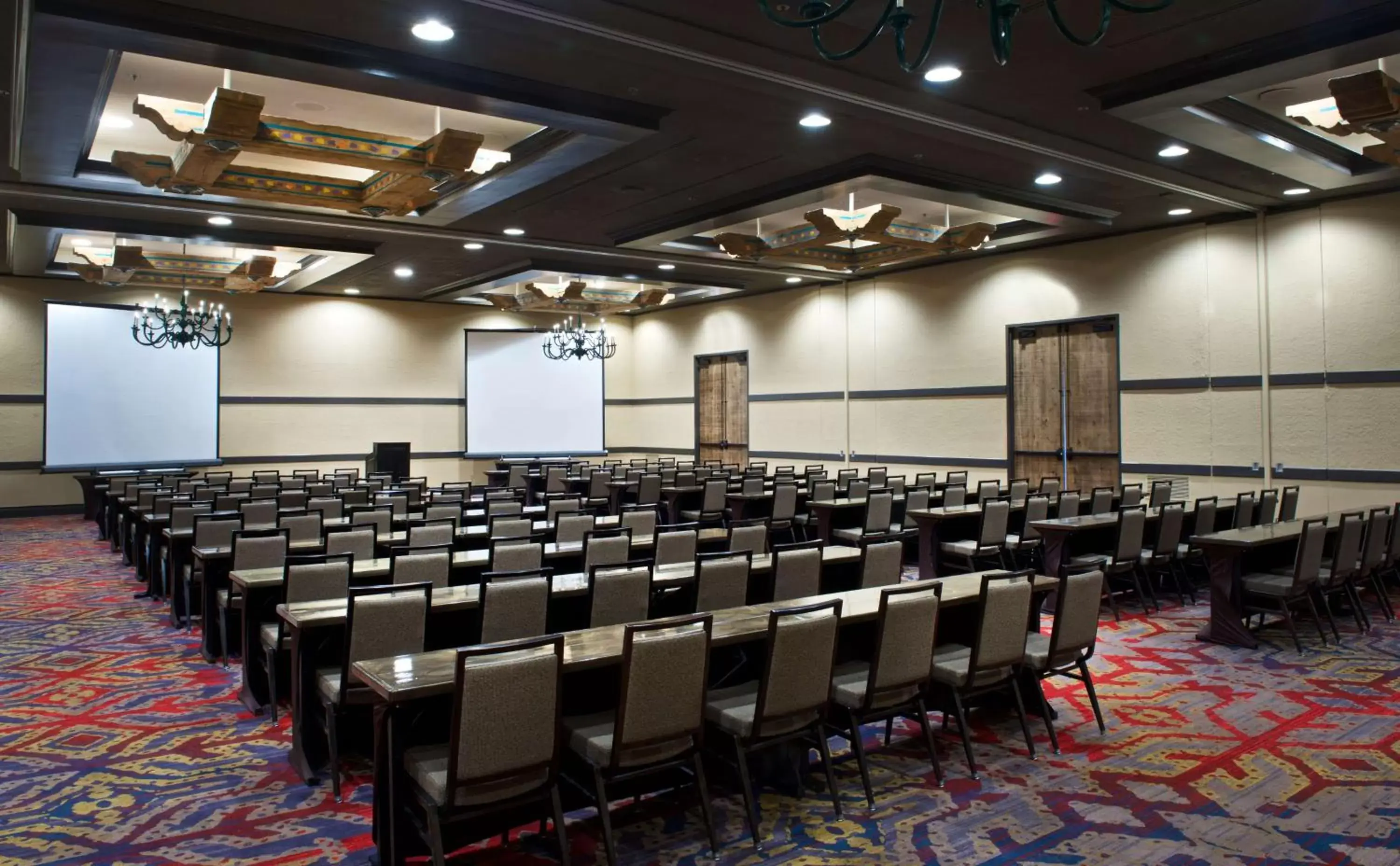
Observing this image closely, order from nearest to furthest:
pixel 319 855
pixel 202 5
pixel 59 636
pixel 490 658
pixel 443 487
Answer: pixel 490 658, pixel 319 855, pixel 202 5, pixel 59 636, pixel 443 487

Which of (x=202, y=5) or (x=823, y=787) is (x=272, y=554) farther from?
(x=823, y=787)

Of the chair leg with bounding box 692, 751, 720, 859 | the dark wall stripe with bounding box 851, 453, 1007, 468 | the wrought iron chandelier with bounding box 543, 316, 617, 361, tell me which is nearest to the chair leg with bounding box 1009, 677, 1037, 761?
the chair leg with bounding box 692, 751, 720, 859

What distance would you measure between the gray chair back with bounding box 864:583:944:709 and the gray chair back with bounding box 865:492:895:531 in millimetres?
4997

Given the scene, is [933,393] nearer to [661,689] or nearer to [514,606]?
[514,606]

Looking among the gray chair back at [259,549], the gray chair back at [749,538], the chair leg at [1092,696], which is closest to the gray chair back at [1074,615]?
the chair leg at [1092,696]

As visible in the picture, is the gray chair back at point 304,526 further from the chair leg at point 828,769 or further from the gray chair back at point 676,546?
the chair leg at point 828,769

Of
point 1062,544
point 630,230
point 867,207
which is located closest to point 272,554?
point 1062,544

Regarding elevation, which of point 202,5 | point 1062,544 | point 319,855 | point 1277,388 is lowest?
point 319,855

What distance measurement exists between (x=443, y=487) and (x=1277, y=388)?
974 cm

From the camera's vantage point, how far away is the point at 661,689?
132 inches

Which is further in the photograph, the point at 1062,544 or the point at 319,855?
the point at 1062,544

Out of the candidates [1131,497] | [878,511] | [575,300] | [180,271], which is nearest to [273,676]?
[878,511]

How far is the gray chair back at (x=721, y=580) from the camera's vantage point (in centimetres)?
500

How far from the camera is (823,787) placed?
13.4 ft
